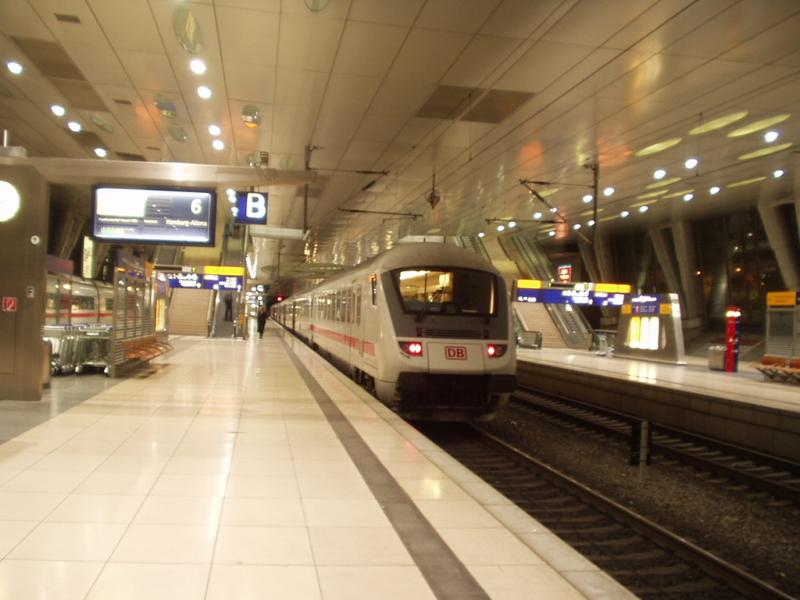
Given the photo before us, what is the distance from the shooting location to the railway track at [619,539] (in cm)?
488

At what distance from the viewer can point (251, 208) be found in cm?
1285

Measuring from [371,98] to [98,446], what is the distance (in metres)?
7.36

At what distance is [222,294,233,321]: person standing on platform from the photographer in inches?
1331

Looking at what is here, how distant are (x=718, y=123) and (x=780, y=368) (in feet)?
19.1

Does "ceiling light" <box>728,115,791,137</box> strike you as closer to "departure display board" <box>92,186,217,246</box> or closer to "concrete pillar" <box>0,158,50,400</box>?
"departure display board" <box>92,186,217,246</box>

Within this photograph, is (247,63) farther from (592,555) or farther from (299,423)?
(592,555)

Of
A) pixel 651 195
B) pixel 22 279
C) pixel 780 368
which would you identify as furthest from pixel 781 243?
pixel 22 279

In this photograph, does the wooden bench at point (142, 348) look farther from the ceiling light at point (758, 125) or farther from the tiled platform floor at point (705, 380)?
the ceiling light at point (758, 125)

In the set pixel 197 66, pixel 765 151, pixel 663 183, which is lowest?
pixel 197 66

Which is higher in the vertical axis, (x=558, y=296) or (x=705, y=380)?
(x=558, y=296)

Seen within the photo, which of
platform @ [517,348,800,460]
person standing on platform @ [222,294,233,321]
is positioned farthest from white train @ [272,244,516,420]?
person standing on platform @ [222,294,233,321]

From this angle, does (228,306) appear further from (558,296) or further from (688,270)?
(688,270)

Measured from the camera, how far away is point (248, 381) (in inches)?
495

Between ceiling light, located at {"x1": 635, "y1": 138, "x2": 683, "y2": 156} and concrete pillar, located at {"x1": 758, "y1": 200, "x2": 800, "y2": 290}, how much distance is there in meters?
10.5
